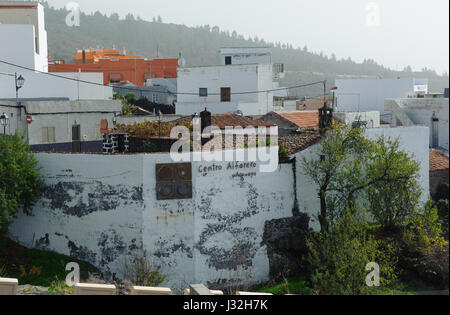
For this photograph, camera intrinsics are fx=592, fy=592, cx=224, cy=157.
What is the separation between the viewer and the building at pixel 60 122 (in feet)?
78.5

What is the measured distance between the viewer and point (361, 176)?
1998 cm

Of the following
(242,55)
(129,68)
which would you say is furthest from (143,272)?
(129,68)

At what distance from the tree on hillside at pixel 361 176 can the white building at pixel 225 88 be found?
17.8 m

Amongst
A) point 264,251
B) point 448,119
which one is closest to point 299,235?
point 264,251

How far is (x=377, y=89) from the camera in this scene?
43.4m

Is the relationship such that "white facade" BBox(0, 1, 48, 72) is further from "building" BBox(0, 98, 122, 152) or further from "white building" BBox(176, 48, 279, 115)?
"white building" BBox(176, 48, 279, 115)

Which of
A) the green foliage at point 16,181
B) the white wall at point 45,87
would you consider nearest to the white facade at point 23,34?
the white wall at point 45,87

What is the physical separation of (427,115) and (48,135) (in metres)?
20.7

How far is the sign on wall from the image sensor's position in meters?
16.5

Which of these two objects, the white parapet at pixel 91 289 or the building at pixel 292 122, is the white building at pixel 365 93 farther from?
the white parapet at pixel 91 289

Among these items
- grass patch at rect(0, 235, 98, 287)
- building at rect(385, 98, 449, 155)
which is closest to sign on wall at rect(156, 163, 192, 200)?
grass patch at rect(0, 235, 98, 287)

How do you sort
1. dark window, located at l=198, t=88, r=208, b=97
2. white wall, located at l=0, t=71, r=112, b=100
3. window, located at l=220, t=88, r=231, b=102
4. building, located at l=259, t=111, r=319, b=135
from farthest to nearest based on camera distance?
dark window, located at l=198, t=88, r=208, b=97 → window, located at l=220, t=88, r=231, b=102 → building, located at l=259, t=111, r=319, b=135 → white wall, located at l=0, t=71, r=112, b=100

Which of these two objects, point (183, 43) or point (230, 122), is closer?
point (230, 122)

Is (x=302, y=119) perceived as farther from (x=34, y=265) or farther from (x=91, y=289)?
(x=91, y=289)
